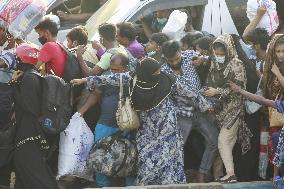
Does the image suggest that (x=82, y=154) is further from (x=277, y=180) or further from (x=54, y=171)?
(x=277, y=180)

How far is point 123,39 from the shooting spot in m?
7.63

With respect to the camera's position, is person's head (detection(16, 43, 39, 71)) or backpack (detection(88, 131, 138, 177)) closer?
backpack (detection(88, 131, 138, 177))

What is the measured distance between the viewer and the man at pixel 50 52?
23.3 feet

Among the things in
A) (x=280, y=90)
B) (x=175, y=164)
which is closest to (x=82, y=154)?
(x=175, y=164)

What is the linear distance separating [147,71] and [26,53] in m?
1.21

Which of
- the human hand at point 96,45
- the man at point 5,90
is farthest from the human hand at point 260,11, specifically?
the man at point 5,90

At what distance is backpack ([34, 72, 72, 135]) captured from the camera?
22.5 ft

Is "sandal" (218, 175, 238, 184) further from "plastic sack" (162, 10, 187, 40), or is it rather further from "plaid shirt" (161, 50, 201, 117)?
"plastic sack" (162, 10, 187, 40)

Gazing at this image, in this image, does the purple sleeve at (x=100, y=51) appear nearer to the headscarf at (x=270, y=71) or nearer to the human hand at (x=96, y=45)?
the human hand at (x=96, y=45)

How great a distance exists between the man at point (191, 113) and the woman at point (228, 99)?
113 mm

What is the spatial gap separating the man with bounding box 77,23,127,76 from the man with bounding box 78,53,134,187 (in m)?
0.15

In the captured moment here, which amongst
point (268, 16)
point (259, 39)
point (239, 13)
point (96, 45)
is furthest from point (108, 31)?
point (239, 13)

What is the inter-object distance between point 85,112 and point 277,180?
2.05 meters

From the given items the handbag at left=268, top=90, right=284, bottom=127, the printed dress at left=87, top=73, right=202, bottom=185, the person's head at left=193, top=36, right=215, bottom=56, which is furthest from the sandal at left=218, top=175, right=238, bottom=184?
the person's head at left=193, top=36, right=215, bottom=56
